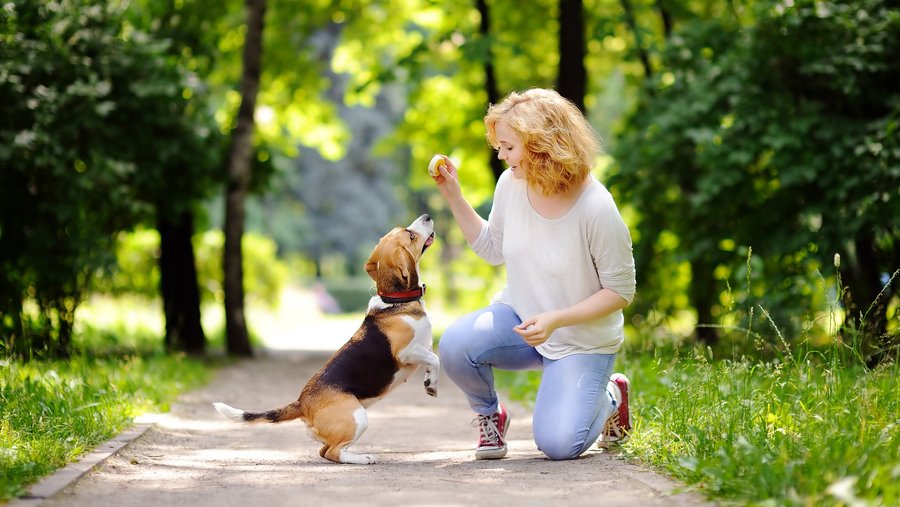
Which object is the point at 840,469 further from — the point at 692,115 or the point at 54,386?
the point at 692,115

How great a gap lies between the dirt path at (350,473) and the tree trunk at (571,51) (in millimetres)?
7295

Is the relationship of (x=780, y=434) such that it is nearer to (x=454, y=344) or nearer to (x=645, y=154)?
(x=454, y=344)

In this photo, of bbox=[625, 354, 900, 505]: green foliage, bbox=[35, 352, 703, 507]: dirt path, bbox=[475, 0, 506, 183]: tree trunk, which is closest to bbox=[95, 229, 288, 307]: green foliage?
bbox=[475, 0, 506, 183]: tree trunk

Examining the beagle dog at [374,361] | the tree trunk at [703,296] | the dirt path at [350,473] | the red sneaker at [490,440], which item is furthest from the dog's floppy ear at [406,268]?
the tree trunk at [703,296]

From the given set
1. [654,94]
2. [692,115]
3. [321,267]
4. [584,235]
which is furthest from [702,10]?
[321,267]

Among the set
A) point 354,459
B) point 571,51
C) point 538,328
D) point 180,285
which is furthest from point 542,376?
point 180,285

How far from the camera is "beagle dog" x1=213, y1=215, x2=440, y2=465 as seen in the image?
556 cm

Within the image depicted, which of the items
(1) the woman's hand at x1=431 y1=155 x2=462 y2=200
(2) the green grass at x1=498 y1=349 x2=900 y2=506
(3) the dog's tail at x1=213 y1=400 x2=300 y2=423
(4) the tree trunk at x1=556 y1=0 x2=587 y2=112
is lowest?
(2) the green grass at x1=498 y1=349 x2=900 y2=506

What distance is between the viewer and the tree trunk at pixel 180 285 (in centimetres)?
1426

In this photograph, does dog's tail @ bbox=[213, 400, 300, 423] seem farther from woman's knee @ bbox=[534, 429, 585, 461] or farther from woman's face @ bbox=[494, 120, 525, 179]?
woman's face @ bbox=[494, 120, 525, 179]

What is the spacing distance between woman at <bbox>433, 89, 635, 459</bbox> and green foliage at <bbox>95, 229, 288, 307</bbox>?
1270 cm

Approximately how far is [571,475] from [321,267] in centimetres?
5137

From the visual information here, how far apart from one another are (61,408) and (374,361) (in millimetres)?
1980

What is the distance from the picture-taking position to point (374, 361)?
571 centimetres
